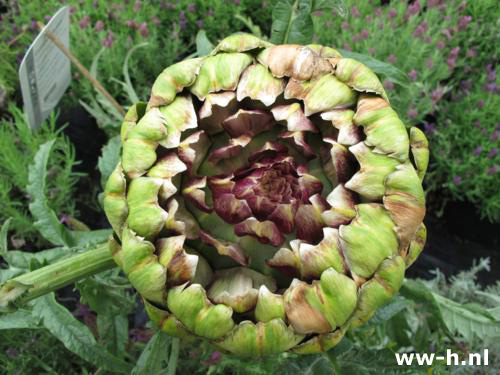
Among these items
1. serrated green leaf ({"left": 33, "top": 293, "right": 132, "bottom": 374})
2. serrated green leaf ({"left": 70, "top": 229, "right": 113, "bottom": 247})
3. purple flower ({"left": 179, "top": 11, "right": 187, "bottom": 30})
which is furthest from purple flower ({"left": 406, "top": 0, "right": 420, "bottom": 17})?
serrated green leaf ({"left": 33, "top": 293, "right": 132, "bottom": 374})

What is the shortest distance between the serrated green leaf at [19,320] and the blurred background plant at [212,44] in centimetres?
21

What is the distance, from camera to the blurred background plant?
96 centimetres

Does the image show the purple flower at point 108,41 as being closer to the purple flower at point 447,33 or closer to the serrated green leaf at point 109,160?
the serrated green leaf at point 109,160

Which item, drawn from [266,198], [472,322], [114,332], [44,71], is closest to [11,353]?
[114,332]

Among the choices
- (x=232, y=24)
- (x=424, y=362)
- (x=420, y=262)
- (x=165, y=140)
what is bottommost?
(x=420, y=262)

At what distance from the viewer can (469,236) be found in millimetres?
1293

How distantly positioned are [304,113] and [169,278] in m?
0.21

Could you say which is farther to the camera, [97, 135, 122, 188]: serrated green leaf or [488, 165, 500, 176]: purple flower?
[488, 165, 500, 176]: purple flower

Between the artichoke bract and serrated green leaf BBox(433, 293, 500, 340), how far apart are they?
0.19 metres

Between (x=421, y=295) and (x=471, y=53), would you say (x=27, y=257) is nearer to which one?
(x=421, y=295)

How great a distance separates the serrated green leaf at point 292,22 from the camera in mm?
747

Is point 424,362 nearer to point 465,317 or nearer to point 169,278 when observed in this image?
point 465,317

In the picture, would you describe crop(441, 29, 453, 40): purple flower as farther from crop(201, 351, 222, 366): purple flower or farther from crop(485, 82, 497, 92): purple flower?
crop(201, 351, 222, 366): purple flower

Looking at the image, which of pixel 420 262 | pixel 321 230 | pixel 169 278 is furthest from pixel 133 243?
pixel 420 262
